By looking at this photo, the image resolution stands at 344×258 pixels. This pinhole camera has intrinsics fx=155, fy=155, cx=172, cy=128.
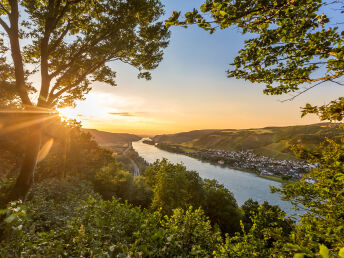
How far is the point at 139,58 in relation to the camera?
9.14 metres

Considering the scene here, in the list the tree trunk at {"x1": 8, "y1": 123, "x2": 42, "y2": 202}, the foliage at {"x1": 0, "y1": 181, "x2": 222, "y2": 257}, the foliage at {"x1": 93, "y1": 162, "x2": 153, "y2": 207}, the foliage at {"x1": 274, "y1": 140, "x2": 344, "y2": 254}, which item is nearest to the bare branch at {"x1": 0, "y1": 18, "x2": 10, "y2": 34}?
the tree trunk at {"x1": 8, "y1": 123, "x2": 42, "y2": 202}

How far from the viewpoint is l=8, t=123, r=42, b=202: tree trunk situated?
7086 mm

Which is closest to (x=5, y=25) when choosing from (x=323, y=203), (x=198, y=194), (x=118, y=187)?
(x=323, y=203)

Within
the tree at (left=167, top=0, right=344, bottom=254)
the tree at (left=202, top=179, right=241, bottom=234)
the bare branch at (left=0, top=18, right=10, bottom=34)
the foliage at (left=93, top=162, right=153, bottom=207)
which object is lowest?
the tree at (left=202, top=179, right=241, bottom=234)

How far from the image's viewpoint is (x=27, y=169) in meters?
7.19

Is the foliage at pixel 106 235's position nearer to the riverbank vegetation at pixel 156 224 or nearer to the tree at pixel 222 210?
the riverbank vegetation at pixel 156 224

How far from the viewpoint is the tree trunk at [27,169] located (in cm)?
709

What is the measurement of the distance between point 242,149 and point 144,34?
166 meters

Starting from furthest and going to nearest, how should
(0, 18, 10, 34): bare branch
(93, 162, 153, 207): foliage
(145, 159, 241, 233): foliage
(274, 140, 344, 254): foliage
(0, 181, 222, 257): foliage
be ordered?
(93, 162, 153, 207): foliage
(145, 159, 241, 233): foliage
(0, 18, 10, 34): bare branch
(274, 140, 344, 254): foliage
(0, 181, 222, 257): foliage

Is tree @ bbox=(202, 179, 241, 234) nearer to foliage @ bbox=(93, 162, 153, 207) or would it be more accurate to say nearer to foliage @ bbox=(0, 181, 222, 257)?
foliage @ bbox=(93, 162, 153, 207)

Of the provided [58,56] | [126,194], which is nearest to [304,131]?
[126,194]

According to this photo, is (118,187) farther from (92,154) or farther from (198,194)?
(198,194)

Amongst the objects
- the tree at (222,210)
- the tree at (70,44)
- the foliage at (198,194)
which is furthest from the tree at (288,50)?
the tree at (222,210)

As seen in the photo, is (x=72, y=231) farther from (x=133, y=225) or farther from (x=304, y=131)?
(x=304, y=131)
